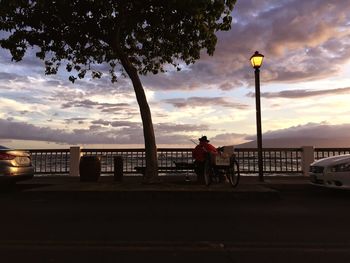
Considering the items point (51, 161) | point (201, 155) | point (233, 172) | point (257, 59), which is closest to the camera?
point (233, 172)

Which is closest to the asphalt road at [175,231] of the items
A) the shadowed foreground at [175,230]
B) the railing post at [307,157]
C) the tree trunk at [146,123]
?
the shadowed foreground at [175,230]

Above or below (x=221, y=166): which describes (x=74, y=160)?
above

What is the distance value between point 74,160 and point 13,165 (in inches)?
198

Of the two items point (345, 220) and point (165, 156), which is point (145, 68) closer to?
point (165, 156)

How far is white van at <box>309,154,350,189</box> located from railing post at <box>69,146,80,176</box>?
9.30 meters

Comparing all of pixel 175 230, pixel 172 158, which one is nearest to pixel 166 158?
Answer: pixel 172 158

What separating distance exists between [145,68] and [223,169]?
5.02m

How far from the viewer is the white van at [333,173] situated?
1161cm

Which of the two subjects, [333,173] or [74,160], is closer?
[333,173]

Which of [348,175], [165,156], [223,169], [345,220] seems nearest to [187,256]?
[345,220]

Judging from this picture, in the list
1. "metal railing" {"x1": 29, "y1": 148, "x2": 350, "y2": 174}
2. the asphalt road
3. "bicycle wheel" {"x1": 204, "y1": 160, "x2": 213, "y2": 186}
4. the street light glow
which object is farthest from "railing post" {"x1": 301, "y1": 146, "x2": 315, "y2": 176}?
the asphalt road

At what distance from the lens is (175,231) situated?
7285 millimetres

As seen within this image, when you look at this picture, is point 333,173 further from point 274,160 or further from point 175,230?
point 274,160

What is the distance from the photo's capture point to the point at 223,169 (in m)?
13.8
